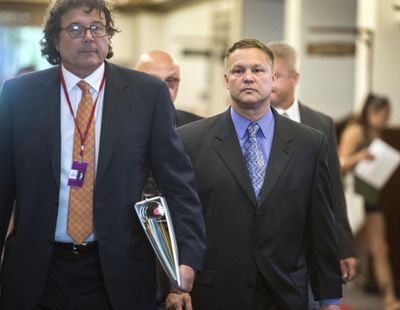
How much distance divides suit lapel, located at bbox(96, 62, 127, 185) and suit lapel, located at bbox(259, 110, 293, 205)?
2.47ft

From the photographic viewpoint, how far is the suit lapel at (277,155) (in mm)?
3994

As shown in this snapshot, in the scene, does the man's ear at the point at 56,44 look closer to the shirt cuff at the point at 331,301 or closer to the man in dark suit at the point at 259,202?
the man in dark suit at the point at 259,202

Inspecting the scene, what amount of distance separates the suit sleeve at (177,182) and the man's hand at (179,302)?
41 centimetres

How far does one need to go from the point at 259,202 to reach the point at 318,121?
1.26 meters

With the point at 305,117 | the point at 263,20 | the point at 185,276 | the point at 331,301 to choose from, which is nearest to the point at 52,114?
the point at 185,276

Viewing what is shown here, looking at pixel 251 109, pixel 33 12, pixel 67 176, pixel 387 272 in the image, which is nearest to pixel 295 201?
pixel 251 109

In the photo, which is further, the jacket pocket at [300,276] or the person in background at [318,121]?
the person in background at [318,121]

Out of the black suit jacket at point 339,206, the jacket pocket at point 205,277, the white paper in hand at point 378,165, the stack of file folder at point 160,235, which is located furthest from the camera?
the white paper in hand at point 378,165

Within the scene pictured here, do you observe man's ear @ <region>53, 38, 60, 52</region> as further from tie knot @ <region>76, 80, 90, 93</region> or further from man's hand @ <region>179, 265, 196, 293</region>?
man's hand @ <region>179, 265, 196, 293</region>

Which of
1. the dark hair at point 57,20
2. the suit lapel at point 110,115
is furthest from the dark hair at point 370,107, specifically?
the suit lapel at point 110,115

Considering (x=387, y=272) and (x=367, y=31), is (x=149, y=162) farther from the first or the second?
(x=367, y=31)

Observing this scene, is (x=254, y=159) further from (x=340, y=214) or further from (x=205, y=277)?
(x=340, y=214)

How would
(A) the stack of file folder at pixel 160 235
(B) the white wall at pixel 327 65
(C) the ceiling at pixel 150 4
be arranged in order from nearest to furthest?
(A) the stack of file folder at pixel 160 235
(B) the white wall at pixel 327 65
(C) the ceiling at pixel 150 4

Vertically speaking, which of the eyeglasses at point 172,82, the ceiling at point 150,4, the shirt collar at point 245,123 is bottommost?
the shirt collar at point 245,123
